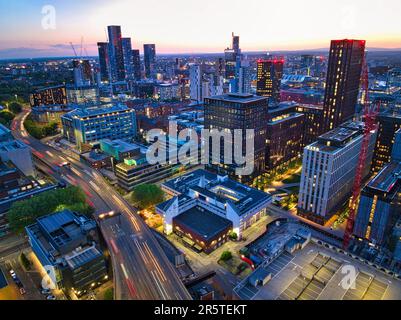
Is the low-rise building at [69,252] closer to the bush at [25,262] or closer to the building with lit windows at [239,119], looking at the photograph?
the bush at [25,262]

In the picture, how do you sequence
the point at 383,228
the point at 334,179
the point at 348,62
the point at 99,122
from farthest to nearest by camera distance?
the point at 99,122, the point at 348,62, the point at 334,179, the point at 383,228

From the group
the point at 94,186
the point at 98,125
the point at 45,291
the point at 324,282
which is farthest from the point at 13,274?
the point at 98,125

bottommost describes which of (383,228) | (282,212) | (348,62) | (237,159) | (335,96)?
(282,212)

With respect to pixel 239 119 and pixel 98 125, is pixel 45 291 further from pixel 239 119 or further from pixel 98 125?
pixel 98 125

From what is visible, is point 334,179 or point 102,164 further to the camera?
point 102,164

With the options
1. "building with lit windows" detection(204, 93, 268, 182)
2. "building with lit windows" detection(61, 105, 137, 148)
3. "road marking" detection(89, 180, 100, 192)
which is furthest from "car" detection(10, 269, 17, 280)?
"building with lit windows" detection(61, 105, 137, 148)

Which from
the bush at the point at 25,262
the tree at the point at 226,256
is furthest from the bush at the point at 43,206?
the tree at the point at 226,256

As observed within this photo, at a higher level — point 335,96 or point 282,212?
point 335,96

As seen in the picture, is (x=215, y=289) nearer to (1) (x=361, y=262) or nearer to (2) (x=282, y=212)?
(1) (x=361, y=262)
